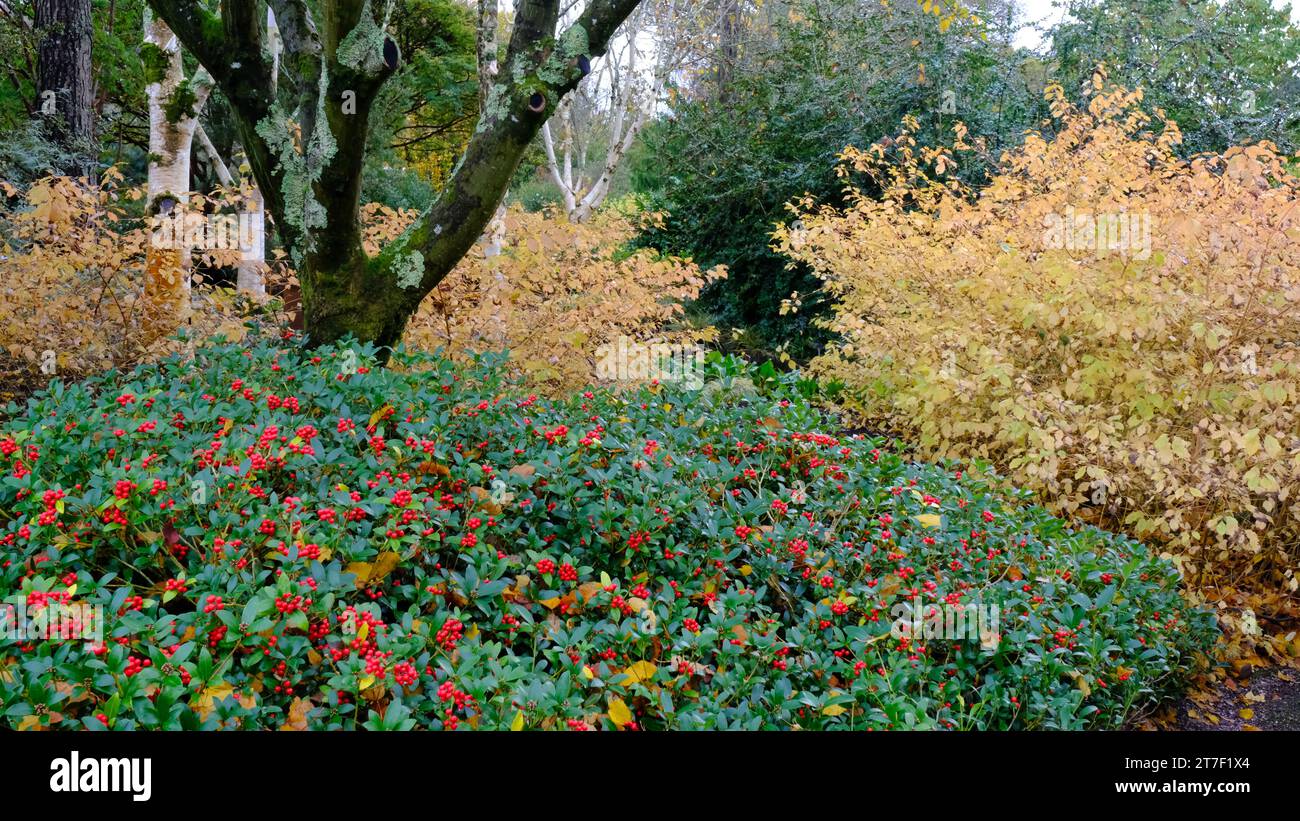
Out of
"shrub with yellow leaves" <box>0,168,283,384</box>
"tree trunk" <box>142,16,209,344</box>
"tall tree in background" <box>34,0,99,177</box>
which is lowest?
"shrub with yellow leaves" <box>0,168,283,384</box>

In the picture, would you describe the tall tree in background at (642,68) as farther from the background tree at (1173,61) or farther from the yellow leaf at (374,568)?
the yellow leaf at (374,568)

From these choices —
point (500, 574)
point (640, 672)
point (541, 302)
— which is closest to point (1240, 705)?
point (640, 672)

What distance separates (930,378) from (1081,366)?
34.3 inches

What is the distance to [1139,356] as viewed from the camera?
4.68 m

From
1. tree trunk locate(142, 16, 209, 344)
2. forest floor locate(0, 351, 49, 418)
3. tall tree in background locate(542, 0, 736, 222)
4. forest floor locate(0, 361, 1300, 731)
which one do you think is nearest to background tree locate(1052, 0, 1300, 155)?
tall tree in background locate(542, 0, 736, 222)

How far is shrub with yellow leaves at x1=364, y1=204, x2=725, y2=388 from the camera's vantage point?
5.12m

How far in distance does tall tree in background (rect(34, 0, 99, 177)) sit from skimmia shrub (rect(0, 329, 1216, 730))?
6.38 meters

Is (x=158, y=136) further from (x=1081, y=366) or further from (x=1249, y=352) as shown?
(x=1249, y=352)

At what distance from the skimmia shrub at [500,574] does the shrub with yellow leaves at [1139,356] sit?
84cm

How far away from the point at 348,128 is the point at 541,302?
1917mm

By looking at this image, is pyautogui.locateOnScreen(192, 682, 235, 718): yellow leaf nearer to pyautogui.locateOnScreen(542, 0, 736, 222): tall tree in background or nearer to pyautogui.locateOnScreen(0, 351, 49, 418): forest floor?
pyautogui.locateOnScreen(0, 351, 49, 418): forest floor

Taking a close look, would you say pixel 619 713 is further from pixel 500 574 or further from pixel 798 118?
pixel 798 118

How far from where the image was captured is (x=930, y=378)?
5098mm
